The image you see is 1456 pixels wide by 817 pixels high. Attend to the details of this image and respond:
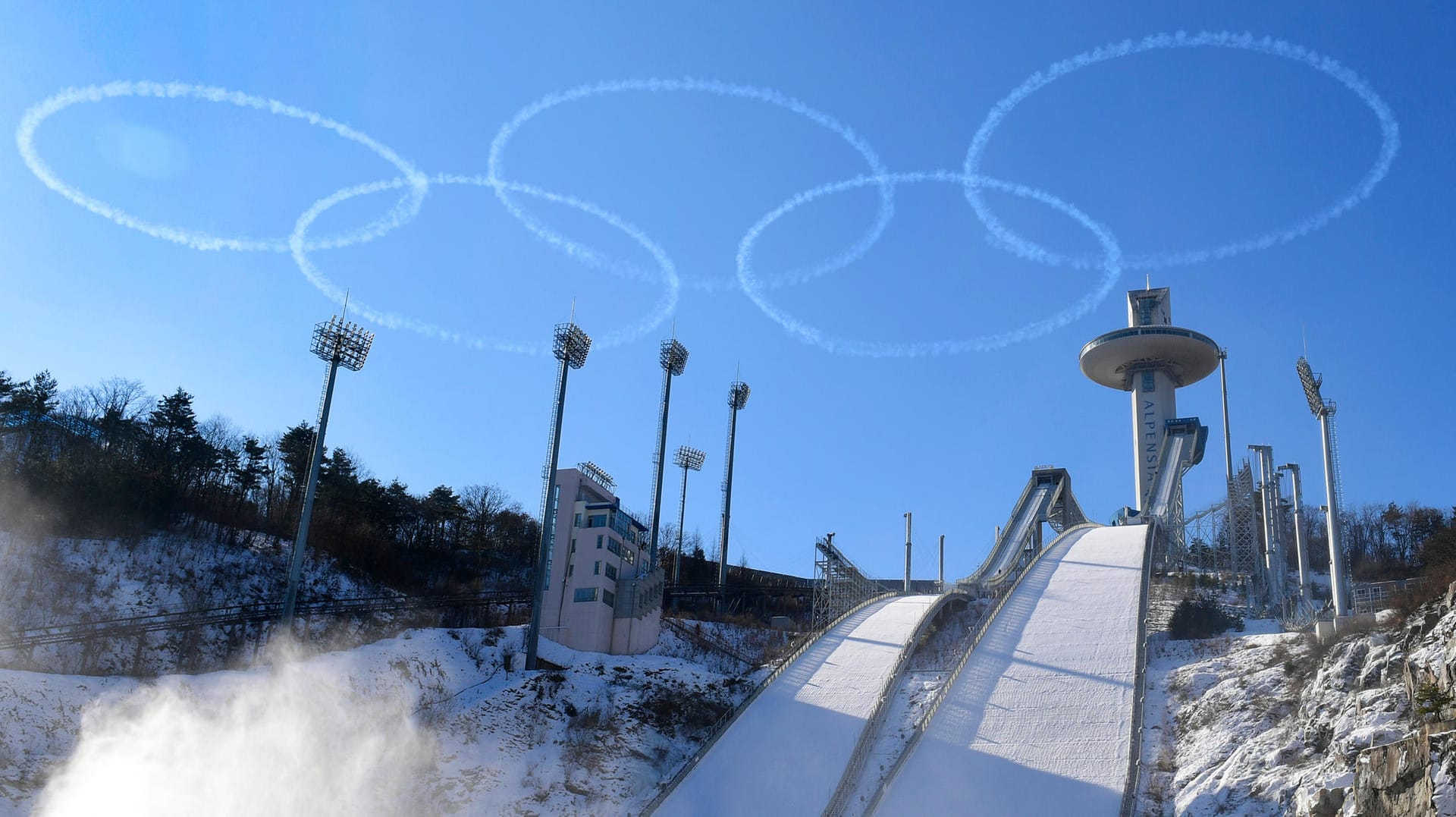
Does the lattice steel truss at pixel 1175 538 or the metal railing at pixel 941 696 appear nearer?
the metal railing at pixel 941 696

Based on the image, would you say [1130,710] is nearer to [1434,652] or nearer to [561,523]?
[1434,652]

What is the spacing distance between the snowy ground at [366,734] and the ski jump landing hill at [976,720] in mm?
2537

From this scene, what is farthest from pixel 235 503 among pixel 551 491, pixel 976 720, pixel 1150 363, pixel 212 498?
pixel 1150 363

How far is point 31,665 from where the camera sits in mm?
32406

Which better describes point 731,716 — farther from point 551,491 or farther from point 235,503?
point 235,503

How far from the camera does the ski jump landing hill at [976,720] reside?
27.8 meters

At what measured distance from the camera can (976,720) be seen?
31.4 meters

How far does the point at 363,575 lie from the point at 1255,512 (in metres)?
39.3

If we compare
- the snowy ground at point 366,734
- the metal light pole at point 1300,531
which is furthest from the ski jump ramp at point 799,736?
the metal light pole at point 1300,531

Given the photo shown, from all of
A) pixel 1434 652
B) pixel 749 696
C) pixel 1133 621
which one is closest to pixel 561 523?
pixel 749 696

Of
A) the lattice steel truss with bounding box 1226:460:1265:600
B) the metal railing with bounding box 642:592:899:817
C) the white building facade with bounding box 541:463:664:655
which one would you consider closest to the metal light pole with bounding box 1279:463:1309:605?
the lattice steel truss with bounding box 1226:460:1265:600

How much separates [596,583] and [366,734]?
12839mm

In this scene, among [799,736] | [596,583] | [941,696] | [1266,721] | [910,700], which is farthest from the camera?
[596,583]

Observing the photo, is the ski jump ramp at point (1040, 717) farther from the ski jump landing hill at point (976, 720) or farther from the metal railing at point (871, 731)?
the metal railing at point (871, 731)
